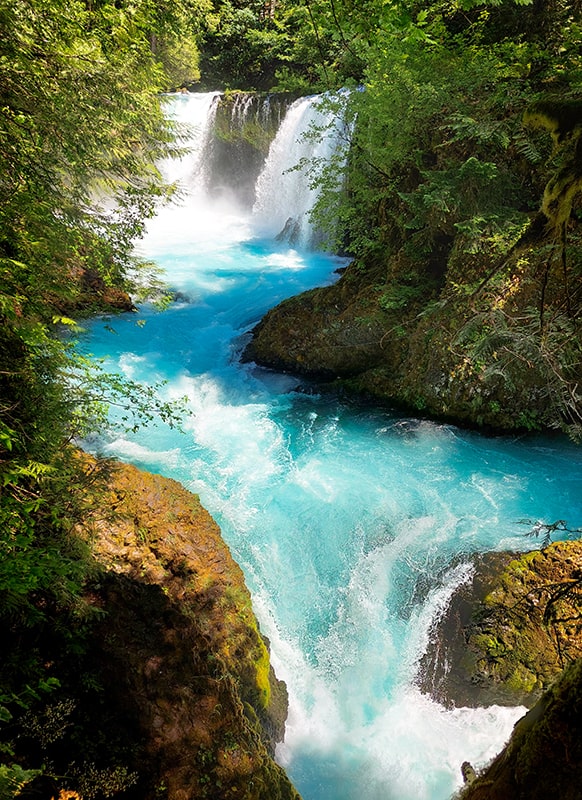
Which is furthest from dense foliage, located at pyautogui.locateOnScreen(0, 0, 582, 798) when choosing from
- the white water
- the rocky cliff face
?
the rocky cliff face

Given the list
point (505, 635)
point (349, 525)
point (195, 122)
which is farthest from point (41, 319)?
point (195, 122)

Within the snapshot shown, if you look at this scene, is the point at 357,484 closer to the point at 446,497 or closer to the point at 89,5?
the point at 446,497

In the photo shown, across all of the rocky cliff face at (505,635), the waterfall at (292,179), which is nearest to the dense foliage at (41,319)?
the rocky cliff face at (505,635)

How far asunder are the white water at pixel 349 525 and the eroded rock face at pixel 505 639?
0.17 meters

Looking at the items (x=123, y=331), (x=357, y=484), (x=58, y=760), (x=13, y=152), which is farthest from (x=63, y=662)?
(x=123, y=331)

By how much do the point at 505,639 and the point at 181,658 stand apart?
3.59 meters

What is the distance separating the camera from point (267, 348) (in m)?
10.8

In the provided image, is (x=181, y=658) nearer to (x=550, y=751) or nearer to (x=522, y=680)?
(x=550, y=751)

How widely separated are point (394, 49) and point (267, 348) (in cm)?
639

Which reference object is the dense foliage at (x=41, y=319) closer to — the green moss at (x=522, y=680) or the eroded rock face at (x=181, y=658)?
the eroded rock face at (x=181, y=658)

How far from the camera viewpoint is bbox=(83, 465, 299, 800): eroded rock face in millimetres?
3096

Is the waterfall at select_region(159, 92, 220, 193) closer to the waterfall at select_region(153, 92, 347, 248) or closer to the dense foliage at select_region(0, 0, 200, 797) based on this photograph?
the waterfall at select_region(153, 92, 347, 248)

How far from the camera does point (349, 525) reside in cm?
679

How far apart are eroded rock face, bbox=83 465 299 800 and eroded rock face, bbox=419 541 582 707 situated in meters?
1.94
